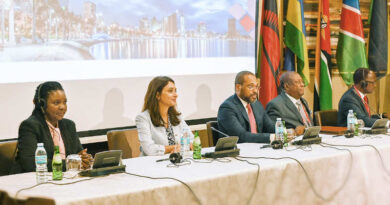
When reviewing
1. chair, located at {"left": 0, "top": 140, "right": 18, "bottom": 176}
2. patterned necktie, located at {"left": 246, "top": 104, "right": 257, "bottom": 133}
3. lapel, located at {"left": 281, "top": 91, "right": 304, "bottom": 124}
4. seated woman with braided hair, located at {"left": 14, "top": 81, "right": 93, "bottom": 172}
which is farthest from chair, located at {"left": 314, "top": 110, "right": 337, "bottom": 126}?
chair, located at {"left": 0, "top": 140, "right": 18, "bottom": 176}

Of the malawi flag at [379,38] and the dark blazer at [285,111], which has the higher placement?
the malawi flag at [379,38]

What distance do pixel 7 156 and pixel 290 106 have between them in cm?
244

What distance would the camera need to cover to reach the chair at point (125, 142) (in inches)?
159

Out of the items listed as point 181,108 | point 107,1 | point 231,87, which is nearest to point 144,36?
point 107,1

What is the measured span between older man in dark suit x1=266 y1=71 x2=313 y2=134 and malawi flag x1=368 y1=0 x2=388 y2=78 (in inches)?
83.1

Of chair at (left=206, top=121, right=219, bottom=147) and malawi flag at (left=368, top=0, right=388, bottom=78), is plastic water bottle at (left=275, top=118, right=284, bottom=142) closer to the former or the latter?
chair at (left=206, top=121, right=219, bottom=147)

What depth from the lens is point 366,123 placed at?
5.00 m

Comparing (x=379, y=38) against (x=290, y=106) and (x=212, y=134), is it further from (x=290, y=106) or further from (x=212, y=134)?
(x=212, y=134)

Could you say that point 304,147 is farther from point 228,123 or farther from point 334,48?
point 334,48

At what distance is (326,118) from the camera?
532 cm

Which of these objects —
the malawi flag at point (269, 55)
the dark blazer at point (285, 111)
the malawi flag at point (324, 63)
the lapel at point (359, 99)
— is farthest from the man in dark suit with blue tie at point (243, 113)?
the malawi flag at point (324, 63)

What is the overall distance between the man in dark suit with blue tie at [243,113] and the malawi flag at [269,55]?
1.29m

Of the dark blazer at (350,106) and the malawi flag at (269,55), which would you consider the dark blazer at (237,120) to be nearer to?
the dark blazer at (350,106)

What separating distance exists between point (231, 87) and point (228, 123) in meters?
1.51
